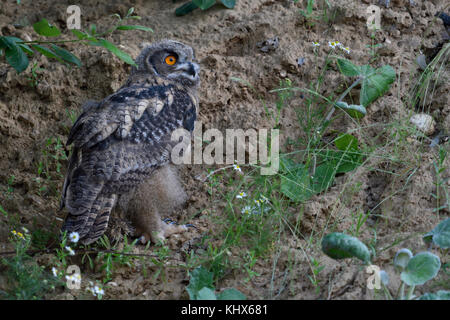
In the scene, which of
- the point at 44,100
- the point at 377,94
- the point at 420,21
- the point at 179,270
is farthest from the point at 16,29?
the point at 420,21

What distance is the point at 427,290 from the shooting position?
9.91 ft

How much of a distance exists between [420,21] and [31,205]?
402cm

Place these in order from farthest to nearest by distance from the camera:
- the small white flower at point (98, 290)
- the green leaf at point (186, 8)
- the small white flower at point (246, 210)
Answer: the green leaf at point (186, 8), the small white flower at point (246, 210), the small white flower at point (98, 290)

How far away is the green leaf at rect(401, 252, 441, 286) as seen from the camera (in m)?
2.79

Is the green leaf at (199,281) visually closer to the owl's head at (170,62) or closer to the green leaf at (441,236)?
the green leaf at (441,236)

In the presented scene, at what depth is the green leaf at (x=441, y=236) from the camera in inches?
118

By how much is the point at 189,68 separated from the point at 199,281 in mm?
1843

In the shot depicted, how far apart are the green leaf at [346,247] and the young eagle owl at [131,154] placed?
53.8 inches

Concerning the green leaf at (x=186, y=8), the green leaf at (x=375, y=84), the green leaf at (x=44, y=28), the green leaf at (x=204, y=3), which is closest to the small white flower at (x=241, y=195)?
the green leaf at (x=375, y=84)

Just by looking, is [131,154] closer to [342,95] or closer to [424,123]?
[342,95]

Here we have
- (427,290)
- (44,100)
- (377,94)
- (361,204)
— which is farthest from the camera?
(44,100)

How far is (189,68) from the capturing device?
168 inches

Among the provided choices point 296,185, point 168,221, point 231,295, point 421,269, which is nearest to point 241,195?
point 296,185

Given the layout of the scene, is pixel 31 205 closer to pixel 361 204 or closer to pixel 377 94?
pixel 361 204
